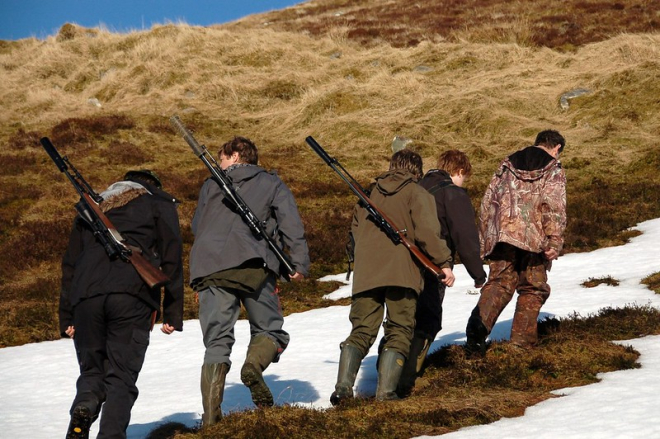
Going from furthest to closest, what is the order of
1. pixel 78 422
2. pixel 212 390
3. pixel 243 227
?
pixel 243 227 → pixel 212 390 → pixel 78 422

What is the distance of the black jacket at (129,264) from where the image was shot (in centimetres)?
612

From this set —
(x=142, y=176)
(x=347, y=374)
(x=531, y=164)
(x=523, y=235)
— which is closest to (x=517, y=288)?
(x=523, y=235)

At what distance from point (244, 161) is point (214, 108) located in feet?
88.4

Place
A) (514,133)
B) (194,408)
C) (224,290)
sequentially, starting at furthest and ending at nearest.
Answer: (514,133) → (194,408) → (224,290)

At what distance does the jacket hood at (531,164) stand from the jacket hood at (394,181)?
1.55 meters

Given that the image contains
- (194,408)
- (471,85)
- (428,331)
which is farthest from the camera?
(471,85)

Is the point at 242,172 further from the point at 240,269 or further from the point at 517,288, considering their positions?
the point at 517,288

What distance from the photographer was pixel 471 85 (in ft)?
104

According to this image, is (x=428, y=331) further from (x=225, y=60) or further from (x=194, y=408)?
(x=225, y=60)

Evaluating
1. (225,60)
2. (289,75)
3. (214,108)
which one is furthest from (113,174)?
(225,60)

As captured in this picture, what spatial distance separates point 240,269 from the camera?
6.91 meters

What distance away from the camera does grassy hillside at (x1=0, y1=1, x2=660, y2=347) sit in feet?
61.7

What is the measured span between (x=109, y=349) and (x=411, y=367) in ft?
10.7

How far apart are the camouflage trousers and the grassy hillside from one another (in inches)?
270
